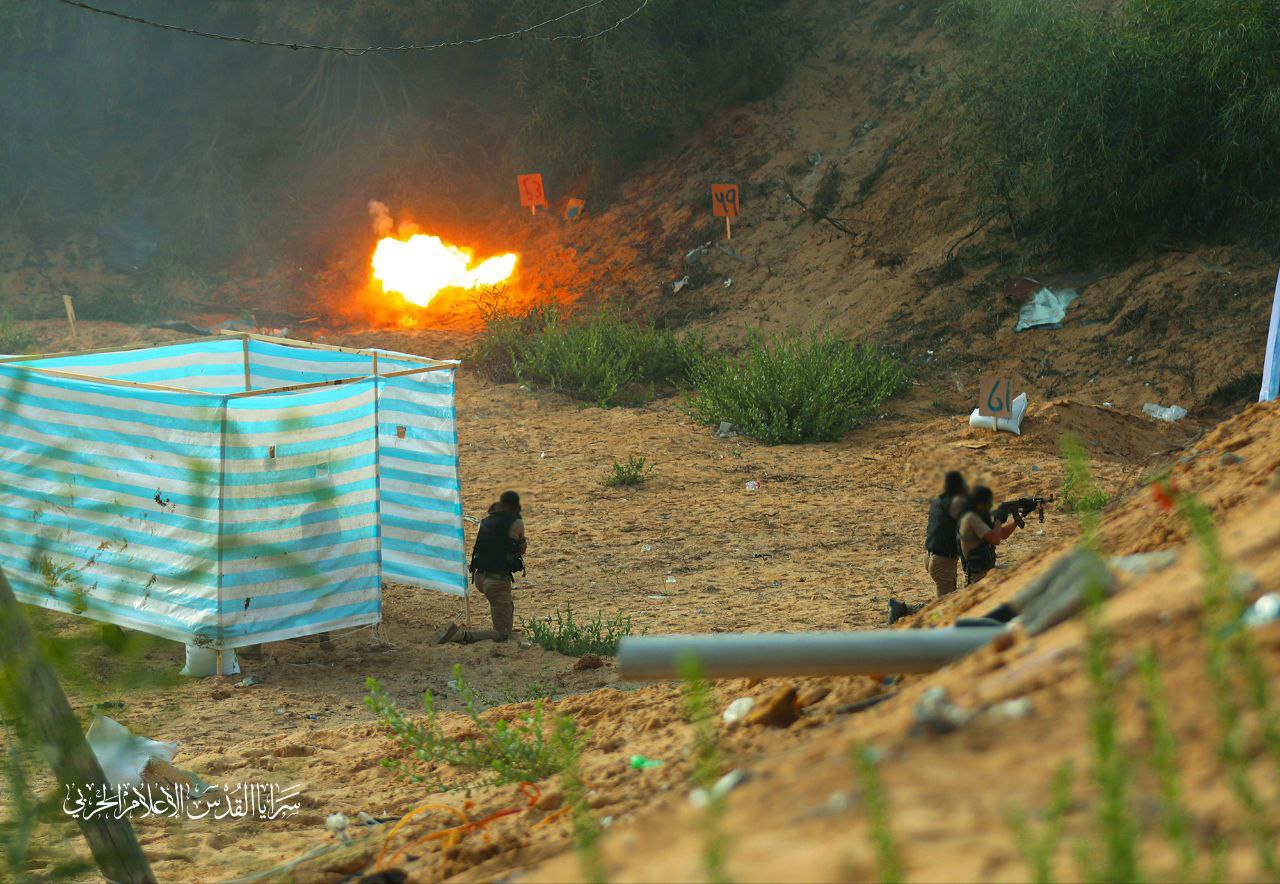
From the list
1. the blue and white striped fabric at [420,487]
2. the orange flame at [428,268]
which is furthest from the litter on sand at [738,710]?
the orange flame at [428,268]

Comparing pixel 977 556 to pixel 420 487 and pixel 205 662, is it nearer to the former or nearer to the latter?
pixel 420 487

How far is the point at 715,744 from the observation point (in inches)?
132

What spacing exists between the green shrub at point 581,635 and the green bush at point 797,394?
5.12 meters

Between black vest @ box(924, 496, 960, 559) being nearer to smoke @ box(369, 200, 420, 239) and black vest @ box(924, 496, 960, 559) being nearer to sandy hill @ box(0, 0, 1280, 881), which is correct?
sandy hill @ box(0, 0, 1280, 881)

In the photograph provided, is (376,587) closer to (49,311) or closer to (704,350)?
(704,350)

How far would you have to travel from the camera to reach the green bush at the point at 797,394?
11.8 metres

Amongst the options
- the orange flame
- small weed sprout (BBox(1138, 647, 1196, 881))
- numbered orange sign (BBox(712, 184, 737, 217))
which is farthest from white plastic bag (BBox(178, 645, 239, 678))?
the orange flame

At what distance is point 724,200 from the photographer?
17.3m

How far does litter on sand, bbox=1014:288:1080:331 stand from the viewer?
1398 centimetres

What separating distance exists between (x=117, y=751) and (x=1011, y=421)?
820 centimetres

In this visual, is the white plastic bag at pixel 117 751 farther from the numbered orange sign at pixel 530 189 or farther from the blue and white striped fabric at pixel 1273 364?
the numbered orange sign at pixel 530 189

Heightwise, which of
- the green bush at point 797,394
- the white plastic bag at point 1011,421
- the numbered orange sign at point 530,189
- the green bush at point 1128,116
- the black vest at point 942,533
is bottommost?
the black vest at point 942,533

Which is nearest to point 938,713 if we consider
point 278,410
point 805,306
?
point 278,410

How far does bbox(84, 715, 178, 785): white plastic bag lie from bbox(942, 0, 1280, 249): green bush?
11.7 m
